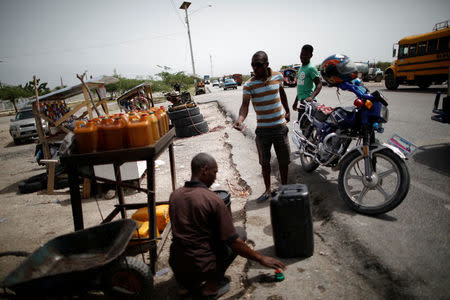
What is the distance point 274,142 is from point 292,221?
148cm

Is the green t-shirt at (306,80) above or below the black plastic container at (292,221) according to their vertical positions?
above

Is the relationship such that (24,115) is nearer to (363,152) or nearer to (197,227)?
(197,227)

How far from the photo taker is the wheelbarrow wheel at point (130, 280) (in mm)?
2252

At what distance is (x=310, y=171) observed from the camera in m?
4.74

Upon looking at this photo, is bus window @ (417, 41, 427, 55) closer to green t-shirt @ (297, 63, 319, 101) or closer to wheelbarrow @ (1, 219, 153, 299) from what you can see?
green t-shirt @ (297, 63, 319, 101)

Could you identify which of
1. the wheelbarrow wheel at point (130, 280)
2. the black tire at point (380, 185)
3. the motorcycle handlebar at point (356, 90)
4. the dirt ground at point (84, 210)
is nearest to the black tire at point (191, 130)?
the dirt ground at point (84, 210)

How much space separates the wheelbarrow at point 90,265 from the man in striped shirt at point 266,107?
6.62 ft

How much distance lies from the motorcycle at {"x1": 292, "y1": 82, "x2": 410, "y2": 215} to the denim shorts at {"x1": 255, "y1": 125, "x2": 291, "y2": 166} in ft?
1.87

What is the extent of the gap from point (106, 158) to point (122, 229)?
2.23 feet

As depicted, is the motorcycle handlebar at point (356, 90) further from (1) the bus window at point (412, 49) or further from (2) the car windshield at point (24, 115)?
(2) the car windshield at point (24, 115)

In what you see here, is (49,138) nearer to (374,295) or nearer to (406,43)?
(374,295)

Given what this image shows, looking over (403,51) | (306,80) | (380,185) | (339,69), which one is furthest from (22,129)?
(403,51)

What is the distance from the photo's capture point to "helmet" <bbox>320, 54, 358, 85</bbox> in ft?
11.1

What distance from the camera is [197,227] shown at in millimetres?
2107
